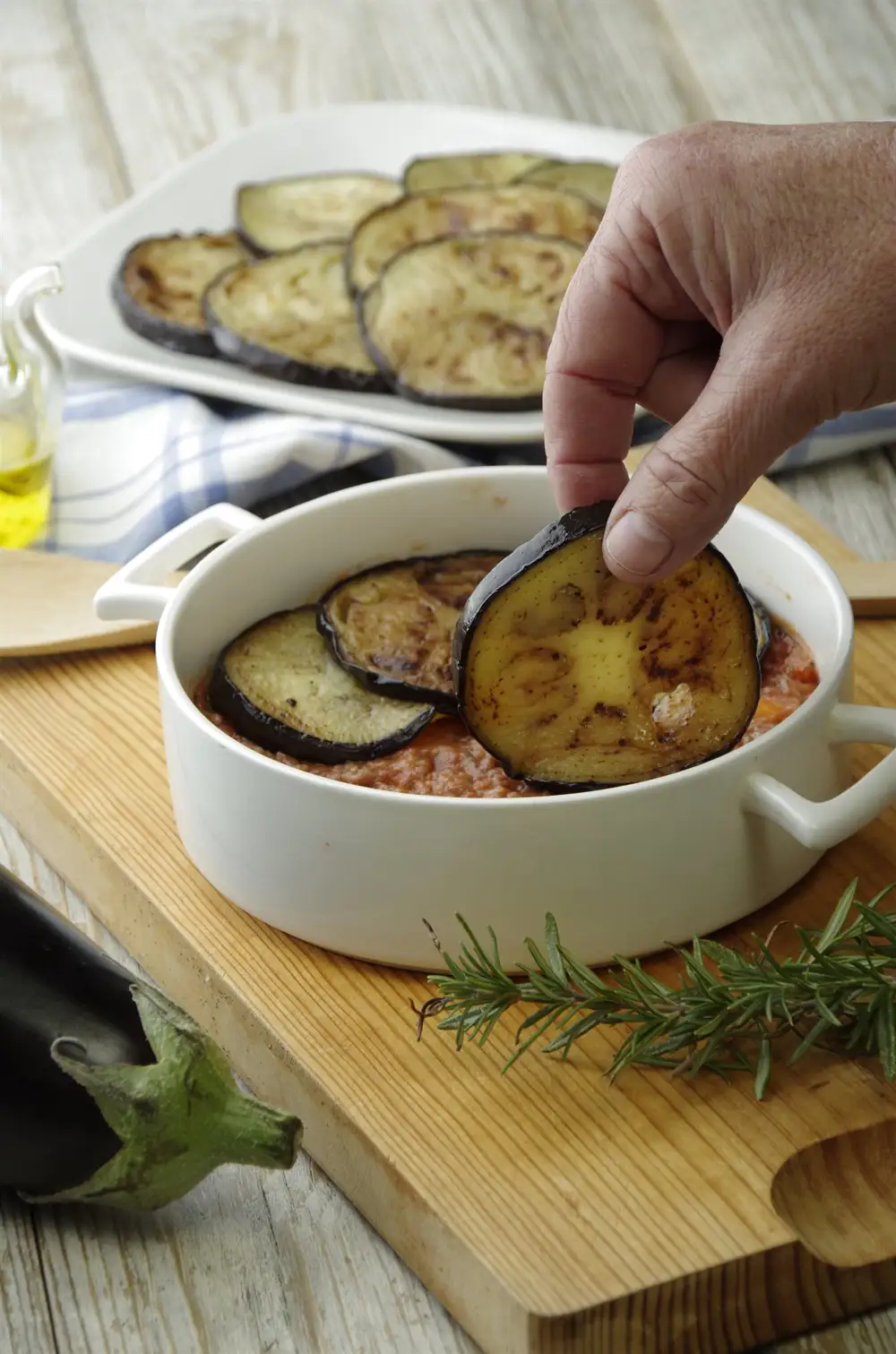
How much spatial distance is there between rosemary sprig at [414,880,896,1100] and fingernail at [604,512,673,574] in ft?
1.11

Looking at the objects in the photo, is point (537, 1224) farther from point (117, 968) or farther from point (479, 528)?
point (479, 528)

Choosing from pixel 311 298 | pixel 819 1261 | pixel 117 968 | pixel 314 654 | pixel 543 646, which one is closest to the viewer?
pixel 819 1261

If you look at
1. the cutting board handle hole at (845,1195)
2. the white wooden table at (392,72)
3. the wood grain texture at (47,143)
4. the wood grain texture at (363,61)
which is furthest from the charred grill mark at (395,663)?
the wood grain texture at (363,61)

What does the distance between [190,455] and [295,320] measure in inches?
15.2

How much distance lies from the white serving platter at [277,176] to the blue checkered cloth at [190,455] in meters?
0.04

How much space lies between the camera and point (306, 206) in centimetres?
333

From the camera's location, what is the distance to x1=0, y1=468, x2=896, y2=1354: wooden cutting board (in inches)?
58.0

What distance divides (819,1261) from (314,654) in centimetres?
87

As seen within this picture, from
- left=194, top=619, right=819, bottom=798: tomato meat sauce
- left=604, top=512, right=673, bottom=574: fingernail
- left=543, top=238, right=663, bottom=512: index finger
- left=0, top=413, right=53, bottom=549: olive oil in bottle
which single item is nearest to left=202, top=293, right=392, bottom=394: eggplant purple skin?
left=0, top=413, right=53, bottom=549: olive oil in bottle

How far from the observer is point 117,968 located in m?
1.62

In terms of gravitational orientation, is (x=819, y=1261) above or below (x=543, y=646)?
below

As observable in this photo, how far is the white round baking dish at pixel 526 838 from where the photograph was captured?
165cm

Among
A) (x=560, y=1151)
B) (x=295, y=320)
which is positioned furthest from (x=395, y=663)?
(x=295, y=320)

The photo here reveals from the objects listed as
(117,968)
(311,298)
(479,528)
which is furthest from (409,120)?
(117,968)
